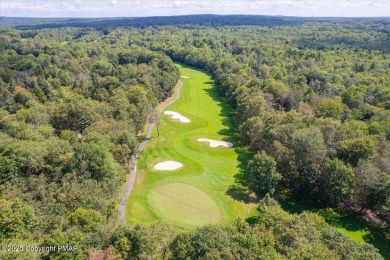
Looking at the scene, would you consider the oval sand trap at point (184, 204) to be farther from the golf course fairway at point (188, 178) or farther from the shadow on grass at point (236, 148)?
the shadow on grass at point (236, 148)

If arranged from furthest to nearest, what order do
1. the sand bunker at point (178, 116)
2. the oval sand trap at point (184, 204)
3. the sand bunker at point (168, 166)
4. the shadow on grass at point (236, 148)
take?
the sand bunker at point (178, 116) → the sand bunker at point (168, 166) → the shadow on grass at point (236, 148) → the oval sand trap at point (184, 204)

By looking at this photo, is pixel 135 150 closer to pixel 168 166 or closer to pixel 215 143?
pixel 168 166

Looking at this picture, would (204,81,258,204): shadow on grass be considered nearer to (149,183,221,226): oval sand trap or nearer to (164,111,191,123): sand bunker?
(149,183,221,226): oval sand trap

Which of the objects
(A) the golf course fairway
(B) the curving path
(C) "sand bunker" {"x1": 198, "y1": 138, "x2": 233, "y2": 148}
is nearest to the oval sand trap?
(A) the golf course fairway

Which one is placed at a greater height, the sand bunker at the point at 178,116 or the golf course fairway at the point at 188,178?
the golf course fairway at the point at 188,178

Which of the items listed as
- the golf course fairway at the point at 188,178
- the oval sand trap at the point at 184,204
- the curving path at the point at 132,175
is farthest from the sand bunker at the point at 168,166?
the oval sand trap at the point at 184,204

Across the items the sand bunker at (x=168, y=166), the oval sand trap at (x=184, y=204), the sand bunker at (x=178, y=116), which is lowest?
the sand bunker at (x=178, y=116)

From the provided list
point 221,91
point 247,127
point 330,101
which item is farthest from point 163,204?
point 221,91
